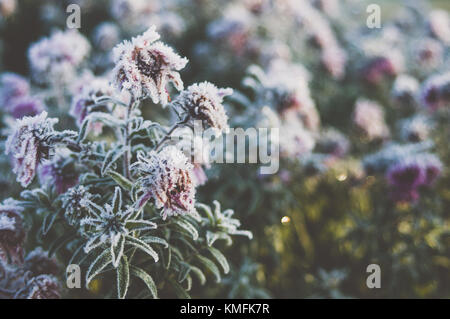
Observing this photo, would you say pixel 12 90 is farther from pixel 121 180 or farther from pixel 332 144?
pixel 332 144

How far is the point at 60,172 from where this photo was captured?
1.53m

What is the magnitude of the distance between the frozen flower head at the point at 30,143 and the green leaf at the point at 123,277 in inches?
15.4

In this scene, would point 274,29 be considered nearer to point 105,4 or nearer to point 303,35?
point 303,35

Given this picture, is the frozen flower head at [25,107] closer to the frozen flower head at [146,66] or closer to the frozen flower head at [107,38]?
the frozen flower head at [146,66]

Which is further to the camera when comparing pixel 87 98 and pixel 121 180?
pixel 87 98

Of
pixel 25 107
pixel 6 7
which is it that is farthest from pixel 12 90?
pixel 6 7

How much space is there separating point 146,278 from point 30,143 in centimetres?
54

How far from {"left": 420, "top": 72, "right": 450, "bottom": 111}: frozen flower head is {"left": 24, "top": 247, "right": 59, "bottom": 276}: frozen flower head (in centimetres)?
212

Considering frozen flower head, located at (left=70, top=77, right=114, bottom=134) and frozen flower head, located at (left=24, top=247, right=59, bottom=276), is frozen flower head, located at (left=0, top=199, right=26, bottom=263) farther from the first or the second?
frozen flower head, located at (left=70, top=77, right=114, bottom=134)

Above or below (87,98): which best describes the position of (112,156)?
below

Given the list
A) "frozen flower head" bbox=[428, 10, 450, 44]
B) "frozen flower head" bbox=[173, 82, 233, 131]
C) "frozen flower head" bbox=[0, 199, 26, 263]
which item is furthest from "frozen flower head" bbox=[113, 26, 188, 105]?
"frozen flower head" bbox=[428, 10, 450, 44]

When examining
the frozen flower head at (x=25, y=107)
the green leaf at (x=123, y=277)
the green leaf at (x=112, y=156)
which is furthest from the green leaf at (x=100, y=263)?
the frozen flower head at (x=25, y=107)

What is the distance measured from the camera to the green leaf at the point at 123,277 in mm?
1229
